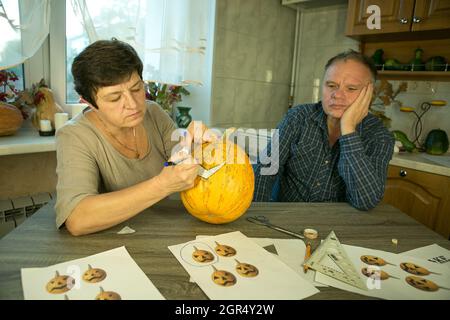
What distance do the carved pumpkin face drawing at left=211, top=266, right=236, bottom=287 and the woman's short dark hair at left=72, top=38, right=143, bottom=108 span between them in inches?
25.7

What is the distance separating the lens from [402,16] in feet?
7.10

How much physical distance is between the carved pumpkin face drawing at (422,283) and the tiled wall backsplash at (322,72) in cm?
215

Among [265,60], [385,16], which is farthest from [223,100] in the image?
[385,16]

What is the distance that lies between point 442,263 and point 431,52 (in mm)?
2144

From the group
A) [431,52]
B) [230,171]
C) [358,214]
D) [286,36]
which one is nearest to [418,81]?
[431,52]

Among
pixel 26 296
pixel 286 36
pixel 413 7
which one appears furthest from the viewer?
pixel 286 36

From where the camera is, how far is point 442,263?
0.79m

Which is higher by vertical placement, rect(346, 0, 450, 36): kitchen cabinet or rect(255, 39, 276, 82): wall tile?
rect(346, 0, 450, 36): kitchen cabinet

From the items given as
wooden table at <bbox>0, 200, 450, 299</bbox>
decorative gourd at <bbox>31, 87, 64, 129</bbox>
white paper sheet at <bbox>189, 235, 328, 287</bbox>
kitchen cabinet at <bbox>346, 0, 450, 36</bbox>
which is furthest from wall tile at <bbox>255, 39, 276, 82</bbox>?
white paper sheet at <bbox>189, 235, 328, 287</bbox>

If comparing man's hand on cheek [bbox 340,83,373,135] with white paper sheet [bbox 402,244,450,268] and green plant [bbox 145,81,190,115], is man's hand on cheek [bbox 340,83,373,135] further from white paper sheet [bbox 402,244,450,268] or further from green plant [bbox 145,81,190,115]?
green plant [bbox 145,81,190,115]

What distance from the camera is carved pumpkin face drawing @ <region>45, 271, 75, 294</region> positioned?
1.96 feet

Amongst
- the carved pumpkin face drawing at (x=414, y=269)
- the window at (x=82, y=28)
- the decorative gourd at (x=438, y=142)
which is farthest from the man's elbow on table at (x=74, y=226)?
the decorative gourd at (x=438, y=142)

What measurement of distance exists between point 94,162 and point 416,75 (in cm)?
247
